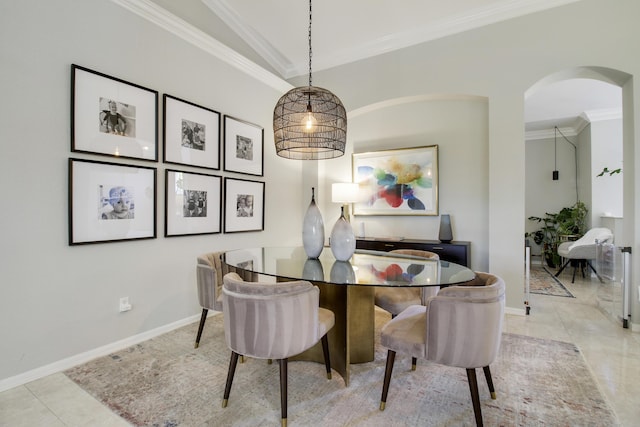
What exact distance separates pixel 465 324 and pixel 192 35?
3.45m

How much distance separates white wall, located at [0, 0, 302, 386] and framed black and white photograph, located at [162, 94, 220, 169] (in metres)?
0.11

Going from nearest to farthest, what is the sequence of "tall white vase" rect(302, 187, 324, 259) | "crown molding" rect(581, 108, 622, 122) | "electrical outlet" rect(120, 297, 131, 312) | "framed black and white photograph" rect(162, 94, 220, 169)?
"tall white vase" rect(302, 187, 324, 259) → "electrical outlet" rect(120, 297, 131, 312) → "framed black and white photograph" rect(162, 94, 220, 169) → "crown molding" rect(581, 108, 622, 122)

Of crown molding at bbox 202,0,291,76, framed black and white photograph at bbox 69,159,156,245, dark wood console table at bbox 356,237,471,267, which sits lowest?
dark wood console table at bbox 356,237,471,267

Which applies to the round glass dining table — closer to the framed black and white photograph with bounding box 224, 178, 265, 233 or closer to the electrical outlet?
the electrical outlet

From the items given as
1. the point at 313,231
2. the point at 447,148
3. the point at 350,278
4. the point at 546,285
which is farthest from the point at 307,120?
the point at 546,285

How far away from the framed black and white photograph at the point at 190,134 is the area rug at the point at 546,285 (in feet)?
15.2

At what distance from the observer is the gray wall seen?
2.04m

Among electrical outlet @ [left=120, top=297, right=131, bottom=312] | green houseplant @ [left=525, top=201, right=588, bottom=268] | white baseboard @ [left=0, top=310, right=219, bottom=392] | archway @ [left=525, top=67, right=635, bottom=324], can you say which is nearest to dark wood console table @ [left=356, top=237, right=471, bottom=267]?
archway @ [left=525, top=67, right=635, bottom=324]

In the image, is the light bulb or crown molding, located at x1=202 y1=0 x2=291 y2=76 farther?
crown molding, located at x1=202 y1=0 x2=291 y2=76

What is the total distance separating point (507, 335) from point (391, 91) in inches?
120

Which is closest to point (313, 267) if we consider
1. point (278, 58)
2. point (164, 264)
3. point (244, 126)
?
point (164, 264)

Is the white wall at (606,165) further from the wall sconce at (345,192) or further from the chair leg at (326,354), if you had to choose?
the chair leg at (326,354)

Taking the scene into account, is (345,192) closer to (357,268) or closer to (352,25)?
(352,25)

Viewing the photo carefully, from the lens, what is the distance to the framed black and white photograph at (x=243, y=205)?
11.8 feet
